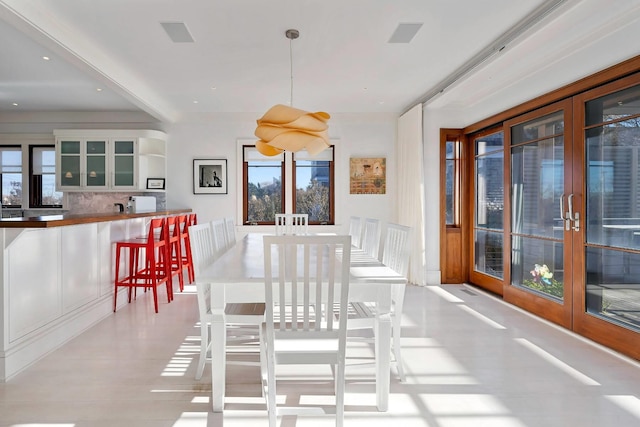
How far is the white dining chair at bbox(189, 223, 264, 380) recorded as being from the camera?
2.42 m

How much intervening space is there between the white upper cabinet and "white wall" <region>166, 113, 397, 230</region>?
0.42 m

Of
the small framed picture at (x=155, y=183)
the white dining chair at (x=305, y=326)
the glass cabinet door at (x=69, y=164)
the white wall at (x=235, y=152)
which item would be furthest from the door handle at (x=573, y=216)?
the glass cabinet door at (x=69, y=164)

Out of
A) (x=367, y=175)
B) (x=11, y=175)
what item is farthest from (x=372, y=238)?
(x=11, y=175)

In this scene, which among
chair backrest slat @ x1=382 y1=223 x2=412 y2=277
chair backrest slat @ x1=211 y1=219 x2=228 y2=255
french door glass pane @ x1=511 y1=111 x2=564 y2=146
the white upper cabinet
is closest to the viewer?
chair backrest slat @ x1=382 y1=223 x2=412 y2=277

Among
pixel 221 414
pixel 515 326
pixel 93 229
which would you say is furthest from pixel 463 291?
pixel 93 229

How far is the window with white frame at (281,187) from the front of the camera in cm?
655

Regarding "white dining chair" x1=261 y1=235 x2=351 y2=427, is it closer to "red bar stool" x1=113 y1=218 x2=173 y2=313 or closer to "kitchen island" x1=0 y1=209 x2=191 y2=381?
"kitchen island" x1=0 y1=209 x2=191 y2=381

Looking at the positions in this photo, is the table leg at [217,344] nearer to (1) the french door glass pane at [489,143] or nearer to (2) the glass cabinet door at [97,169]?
(1) the french door glass pane at [489,143]

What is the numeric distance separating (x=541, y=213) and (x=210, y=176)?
4765 millimetres

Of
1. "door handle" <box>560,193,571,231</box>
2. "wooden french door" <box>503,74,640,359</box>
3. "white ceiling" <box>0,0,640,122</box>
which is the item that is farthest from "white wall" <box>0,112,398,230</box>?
"door handle" <box>560,193,571,231</box>

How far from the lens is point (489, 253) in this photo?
532cm

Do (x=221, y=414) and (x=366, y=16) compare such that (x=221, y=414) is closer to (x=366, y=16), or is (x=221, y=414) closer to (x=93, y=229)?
(x=93, y=229)

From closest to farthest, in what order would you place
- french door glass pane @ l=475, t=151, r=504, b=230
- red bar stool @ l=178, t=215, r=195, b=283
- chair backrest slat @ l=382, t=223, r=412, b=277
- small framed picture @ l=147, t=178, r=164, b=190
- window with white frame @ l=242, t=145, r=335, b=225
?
chair backrest slat @ l=382, t=223, r=412, b=277
french door glass pane @ l=475, t=151, r=504, b=230
red bar stool @ l=178, t=215, r=195, b=283
small framed picture @ l=147, t=178, r=164, b=190
window with white frame @ l=242, t=145, r=335, b=225

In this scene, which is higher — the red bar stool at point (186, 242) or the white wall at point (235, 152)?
the white wall at point (235, 152)
